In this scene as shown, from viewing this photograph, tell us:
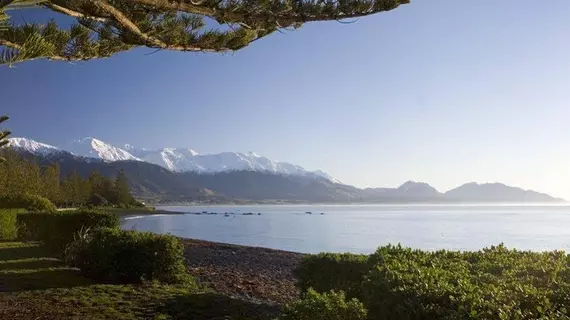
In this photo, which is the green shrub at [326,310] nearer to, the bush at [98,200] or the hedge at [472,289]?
the hedge at [472,289]

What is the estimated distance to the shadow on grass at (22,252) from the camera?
49.5 ft

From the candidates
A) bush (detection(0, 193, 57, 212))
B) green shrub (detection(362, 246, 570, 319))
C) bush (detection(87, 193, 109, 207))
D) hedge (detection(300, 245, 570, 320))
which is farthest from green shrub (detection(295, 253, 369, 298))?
Result: bush (detection(87, 193, 109, 207))

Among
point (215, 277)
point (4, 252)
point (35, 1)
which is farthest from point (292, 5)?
point (4, 252)

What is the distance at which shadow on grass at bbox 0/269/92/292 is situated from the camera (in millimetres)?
10641

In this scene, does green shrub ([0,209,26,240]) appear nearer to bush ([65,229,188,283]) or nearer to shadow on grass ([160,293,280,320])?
bush ([65,229,188,283])

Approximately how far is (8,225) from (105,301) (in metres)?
14.8

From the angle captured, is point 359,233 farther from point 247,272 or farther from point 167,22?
point 167,22

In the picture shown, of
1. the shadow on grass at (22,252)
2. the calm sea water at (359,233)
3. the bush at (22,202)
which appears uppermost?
the bush at (22,202)

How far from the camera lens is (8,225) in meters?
21.2

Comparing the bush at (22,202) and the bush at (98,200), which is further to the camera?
the bush at (98,200)

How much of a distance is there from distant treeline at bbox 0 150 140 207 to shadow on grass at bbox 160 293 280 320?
25039 millimetres

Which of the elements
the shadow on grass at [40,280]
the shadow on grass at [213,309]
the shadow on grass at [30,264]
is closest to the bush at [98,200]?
the shadow on grass at [30,264]

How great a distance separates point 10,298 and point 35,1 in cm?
576

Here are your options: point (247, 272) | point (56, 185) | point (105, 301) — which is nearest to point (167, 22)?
point (105, 301)
